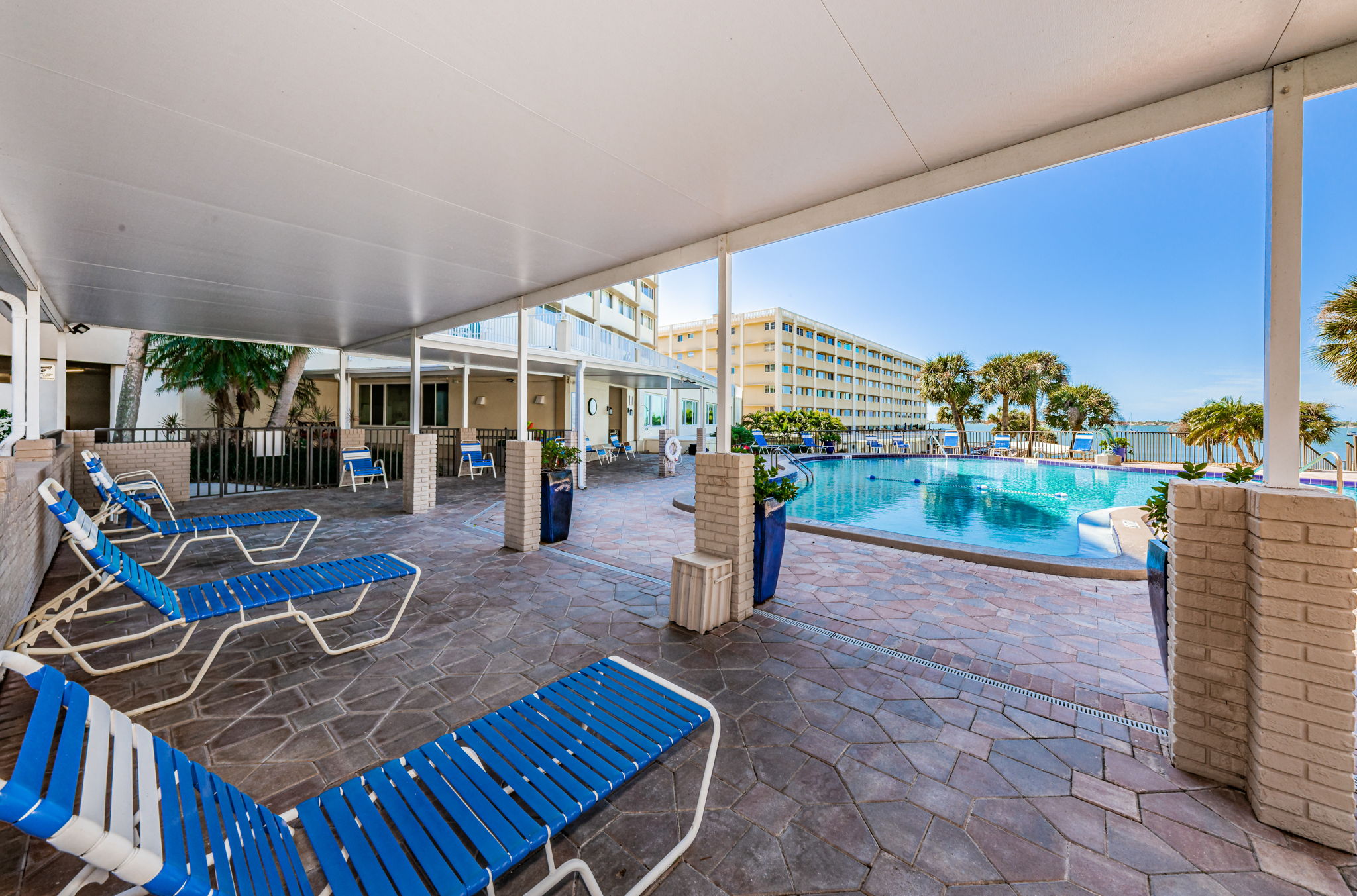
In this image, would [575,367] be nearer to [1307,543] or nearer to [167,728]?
[167,728]

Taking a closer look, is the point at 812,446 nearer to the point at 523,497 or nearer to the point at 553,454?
the point at 553,454

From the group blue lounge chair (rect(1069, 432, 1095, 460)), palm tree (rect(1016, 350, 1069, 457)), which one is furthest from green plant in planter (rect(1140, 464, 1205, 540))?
palm tree (rect(1016, 350, 1069, 457))

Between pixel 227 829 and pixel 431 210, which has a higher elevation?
pixel 431 210

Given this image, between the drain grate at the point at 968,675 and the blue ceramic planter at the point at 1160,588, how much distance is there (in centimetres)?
31

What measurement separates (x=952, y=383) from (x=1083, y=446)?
7680mm

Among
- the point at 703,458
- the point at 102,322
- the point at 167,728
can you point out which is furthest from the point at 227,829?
the point at 102,322

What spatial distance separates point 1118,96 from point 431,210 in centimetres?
409

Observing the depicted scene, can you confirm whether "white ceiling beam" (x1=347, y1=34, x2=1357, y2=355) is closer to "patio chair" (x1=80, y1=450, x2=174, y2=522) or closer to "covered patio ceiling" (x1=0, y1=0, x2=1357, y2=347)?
"covered patio ceiling" (x1=0, y1=0, x2=1357, y2=347)

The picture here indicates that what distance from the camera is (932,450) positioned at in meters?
24.9

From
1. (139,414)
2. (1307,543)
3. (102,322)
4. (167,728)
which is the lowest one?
(167,728)

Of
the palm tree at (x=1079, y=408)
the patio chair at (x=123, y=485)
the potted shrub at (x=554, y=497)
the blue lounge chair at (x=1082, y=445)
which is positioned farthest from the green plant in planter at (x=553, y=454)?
the palm tree at (x=1079, y=408)

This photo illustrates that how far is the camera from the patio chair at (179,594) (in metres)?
2.65

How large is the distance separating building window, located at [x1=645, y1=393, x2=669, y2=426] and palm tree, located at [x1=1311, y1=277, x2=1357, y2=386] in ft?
66.7

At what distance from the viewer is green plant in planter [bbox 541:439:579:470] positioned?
649 centimetres
